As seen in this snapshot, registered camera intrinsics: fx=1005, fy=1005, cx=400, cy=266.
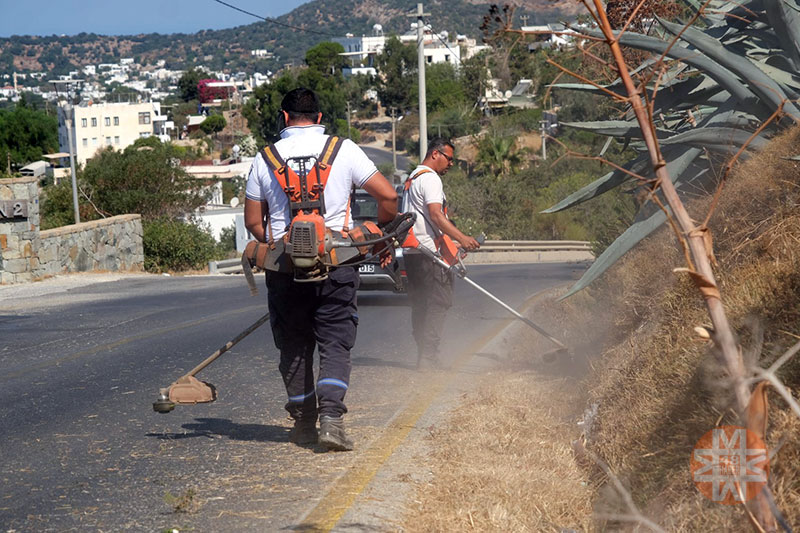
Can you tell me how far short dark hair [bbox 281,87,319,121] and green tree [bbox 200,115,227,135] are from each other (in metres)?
123

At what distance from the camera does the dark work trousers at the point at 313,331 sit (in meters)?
5.99

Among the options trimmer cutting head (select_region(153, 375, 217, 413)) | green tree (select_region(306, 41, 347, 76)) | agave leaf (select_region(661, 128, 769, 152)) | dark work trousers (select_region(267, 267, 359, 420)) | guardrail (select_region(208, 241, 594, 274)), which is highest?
green tree (select_region(306, 41, 347, 76))

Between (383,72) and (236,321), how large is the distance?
342ft

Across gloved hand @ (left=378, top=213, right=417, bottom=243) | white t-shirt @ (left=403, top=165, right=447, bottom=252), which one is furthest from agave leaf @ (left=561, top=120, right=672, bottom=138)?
white t-shirt @ (left=403, top=165, right=447, bottom=252)

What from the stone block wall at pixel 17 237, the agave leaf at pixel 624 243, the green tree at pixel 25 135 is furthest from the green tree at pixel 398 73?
the agave leaf at pixel 624 243

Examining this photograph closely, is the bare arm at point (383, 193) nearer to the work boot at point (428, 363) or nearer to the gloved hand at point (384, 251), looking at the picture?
the gloved hand at point (384, 251)

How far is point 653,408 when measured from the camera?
4848 millimetres

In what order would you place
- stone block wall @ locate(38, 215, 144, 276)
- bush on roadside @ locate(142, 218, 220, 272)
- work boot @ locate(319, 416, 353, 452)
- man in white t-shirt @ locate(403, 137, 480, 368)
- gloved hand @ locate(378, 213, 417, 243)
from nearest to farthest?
work boot @ locate(319, 416, 353, 452) → gloved hand @ locate(378, 213, 417, 243) → man in white t-shirt @ locate(403, 137, 480, 368) → stone block wall @ locate(38, 215, 144, 276) → bush on roadside @ locate(142, 218, 220, 272)

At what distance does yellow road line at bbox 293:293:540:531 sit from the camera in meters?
4.66

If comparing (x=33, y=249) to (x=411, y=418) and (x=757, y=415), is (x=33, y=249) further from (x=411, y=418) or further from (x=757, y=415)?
(x=757, y=415)

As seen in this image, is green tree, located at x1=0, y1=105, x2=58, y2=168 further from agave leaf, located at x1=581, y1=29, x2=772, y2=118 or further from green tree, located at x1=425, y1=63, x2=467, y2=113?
agave leaf, located at x1=581, y1=29, x2=772, y2=118

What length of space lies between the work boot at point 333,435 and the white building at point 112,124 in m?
118

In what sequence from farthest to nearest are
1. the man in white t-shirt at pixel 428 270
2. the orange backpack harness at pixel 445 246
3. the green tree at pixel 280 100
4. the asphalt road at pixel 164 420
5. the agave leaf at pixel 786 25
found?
the green tree at pixel 280 100 < the orange backpack harness at pixel 445 246 < the man in white t-shirt at pixel 428 270 < the agave leaf at pixel 786 25 < the asphalt road at pixel 164 420

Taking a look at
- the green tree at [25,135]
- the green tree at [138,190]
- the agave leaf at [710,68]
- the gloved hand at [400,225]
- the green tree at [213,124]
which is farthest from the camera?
Answer: the green tree at [213,124]
